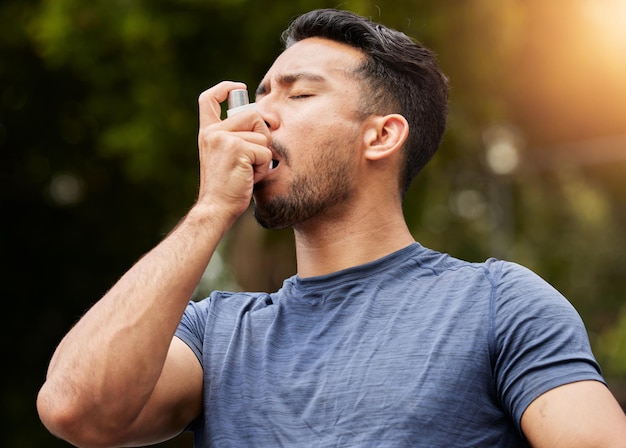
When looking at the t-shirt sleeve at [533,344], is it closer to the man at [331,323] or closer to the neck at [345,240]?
the man at [331,323]

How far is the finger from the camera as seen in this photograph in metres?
3.03

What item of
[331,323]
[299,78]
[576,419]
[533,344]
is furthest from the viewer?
[299,78]

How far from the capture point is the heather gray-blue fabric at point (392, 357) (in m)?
2.50

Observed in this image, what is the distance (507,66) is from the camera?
10.7m

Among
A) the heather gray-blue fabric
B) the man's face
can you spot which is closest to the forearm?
the heather gray-blue fabric

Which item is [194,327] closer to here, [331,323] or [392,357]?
[331,323]

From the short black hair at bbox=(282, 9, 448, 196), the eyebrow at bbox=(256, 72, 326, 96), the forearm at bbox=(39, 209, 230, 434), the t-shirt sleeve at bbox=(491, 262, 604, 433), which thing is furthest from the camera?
the short black hair at bbox=(282, 9, 448, 196)

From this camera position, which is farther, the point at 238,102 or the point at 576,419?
the point at 238,102

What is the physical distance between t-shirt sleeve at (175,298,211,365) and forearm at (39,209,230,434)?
1.08ft

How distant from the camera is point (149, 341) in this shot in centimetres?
258

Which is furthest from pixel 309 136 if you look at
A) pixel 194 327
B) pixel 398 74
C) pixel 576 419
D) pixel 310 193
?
pixel 576 419

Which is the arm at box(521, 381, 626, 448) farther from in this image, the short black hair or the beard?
the short black hair

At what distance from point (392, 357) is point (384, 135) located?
869 mm

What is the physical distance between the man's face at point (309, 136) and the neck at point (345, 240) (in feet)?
0.14
